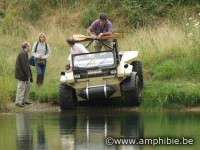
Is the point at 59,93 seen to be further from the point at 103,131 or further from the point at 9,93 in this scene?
the point at 103,131

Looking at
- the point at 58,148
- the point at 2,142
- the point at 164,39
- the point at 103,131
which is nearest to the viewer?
the point at 58,148

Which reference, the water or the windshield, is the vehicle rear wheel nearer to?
the water

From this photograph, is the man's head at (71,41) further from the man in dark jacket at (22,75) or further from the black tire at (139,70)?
the black tire at (139,70)

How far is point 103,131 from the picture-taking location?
17.5 meters

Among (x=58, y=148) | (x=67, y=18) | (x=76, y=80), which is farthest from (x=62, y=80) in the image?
(x=67, y=18)

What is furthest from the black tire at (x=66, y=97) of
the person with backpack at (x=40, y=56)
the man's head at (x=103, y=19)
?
the person with backpack at (x=40, y=56)

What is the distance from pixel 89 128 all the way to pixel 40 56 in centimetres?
693

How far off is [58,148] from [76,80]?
22.2 ft

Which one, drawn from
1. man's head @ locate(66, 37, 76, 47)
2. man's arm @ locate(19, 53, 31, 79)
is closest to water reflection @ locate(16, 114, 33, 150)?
man's arm @ locate(19, 53, 31, 79)

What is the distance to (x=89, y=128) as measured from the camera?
59.5ft

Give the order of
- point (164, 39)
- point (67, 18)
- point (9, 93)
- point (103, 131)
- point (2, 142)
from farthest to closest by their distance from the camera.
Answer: point (67, 18), point (164, 39), point (9, 93), point (103, 131), point (2, 142)

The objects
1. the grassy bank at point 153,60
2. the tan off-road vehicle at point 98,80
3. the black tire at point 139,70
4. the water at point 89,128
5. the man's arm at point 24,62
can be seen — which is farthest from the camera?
the black tire at point 139,70

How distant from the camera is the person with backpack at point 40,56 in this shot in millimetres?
24530

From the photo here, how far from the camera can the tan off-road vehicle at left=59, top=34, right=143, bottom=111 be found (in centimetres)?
2150
